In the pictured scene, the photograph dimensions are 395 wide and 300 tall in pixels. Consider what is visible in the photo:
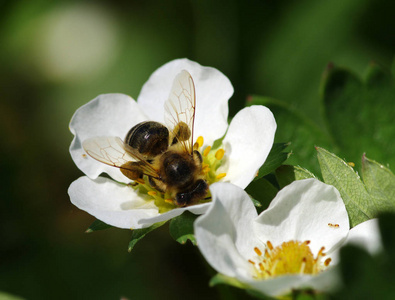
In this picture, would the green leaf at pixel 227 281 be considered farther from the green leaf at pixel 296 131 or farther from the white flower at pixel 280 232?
the green leaf at pixel 296 131

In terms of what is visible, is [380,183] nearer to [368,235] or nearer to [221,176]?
[368,235]

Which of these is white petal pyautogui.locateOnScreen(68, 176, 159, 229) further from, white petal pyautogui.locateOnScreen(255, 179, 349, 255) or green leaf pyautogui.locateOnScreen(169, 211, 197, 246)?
white petal pyautogui.locateOnScreen(255, 179, 349, 255)

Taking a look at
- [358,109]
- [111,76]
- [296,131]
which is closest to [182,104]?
[296,131]

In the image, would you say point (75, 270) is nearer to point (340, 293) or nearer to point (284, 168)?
point (284, 168)

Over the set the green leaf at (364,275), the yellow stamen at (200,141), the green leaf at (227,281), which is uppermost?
the green leaf at (364,275)

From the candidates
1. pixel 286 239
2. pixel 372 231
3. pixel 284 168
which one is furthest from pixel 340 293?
pixel 284 168

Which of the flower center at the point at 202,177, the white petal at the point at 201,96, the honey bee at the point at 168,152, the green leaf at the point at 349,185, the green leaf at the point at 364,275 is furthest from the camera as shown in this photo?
the white petal at the point at 201,96

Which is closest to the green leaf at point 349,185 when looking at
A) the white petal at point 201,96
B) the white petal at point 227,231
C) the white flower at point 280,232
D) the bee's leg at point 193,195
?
the white flower at point 280,232
